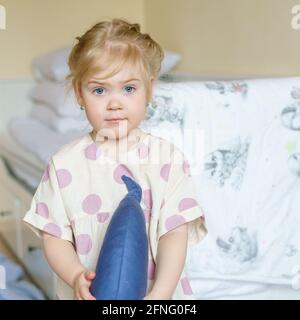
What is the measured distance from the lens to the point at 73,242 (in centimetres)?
59

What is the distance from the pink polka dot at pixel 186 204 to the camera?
587mm

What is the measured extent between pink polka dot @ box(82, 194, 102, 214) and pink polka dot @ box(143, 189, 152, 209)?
5 centimetres

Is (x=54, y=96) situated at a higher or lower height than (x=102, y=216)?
higher

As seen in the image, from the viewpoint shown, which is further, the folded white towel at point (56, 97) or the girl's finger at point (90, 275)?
the folded white towel at point (56, 97)

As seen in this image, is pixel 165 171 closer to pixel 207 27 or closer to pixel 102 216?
pixel 102 216

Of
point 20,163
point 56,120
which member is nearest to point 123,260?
point 20,163

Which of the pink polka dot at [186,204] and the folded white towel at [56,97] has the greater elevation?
the folded white towel at [56,97]

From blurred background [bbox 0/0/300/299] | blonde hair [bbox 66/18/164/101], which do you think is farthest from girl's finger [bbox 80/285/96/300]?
blurred background [bbox 0/0/300/299]

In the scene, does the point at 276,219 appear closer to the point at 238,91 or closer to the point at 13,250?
the point at 238,91

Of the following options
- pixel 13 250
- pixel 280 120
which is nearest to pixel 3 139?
pixel 13 250

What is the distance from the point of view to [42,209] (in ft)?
1.89

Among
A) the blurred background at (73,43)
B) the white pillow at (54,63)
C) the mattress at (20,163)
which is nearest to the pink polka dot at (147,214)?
the blurred background at (73,43)

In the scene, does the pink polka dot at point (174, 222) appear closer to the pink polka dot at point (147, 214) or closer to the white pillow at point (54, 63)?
the pink polka dot at point (147, 214)

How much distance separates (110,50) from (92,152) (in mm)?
121
